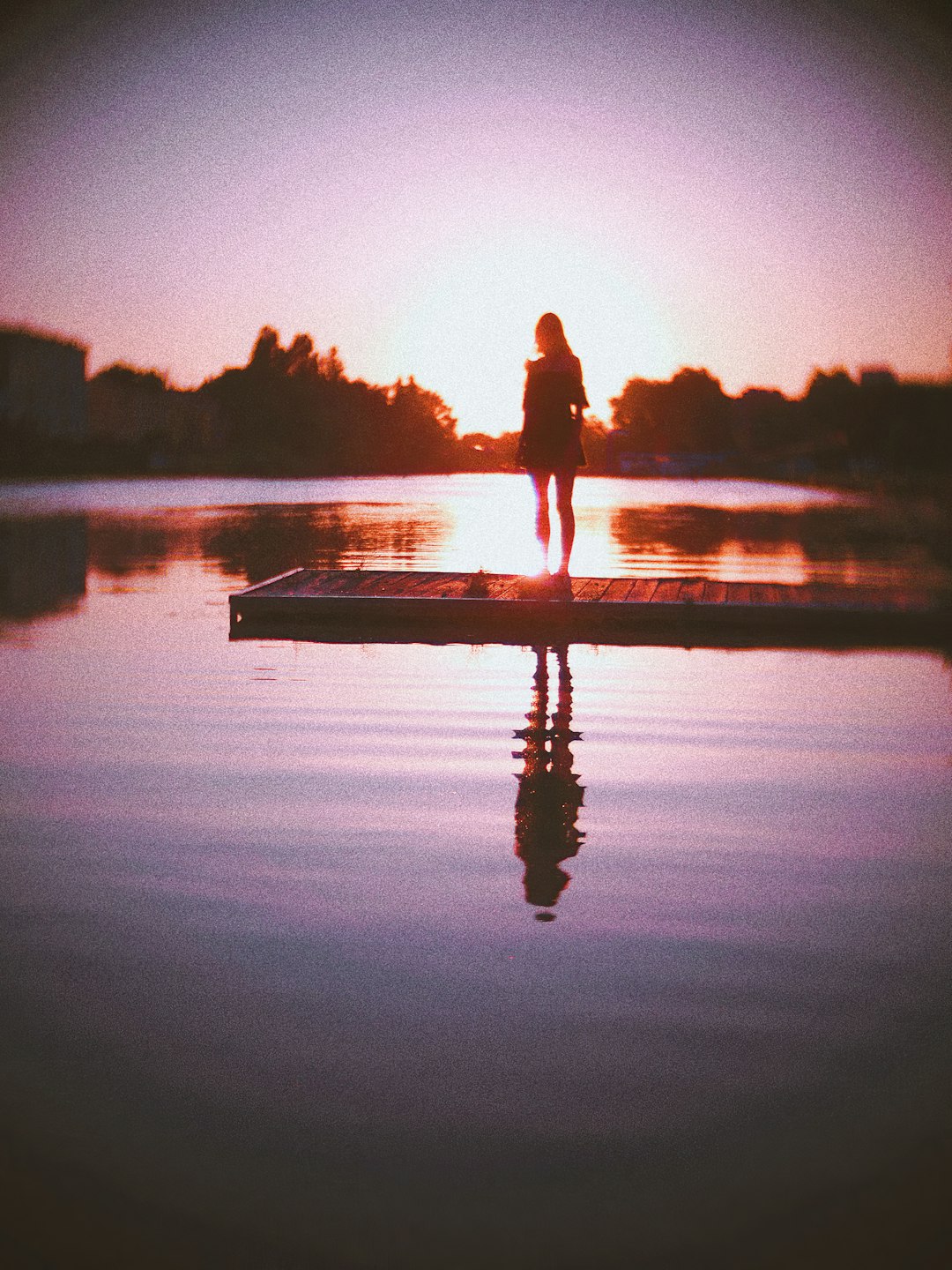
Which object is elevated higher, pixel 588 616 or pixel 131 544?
pixel 131 544

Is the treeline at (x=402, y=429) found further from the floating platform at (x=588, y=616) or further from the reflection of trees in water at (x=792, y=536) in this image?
the floating platform at (x=588, y=616)

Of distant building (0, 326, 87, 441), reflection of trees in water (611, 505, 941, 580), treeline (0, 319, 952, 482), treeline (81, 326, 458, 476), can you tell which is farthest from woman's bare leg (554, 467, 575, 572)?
distant building (0, 326, 87, 441)

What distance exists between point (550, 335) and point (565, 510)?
1.25 meters

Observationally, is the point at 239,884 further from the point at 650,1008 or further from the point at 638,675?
the point at 638,675

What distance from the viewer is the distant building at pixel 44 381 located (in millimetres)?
75500

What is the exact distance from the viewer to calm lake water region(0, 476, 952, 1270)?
7.27ft

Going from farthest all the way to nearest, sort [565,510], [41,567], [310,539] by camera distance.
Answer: [310,539] → [41,567] → [565,510]

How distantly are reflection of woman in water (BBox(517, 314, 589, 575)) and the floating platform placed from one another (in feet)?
1.48

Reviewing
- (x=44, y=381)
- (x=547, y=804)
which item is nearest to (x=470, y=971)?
(x=547, y=804)

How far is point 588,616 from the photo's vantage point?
948 centimetres

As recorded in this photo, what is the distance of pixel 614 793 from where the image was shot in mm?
4930

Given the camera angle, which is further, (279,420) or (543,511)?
(279,420)

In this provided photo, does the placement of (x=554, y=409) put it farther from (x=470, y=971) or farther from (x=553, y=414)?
(x=470, y=971)

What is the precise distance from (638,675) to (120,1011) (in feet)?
16.8
